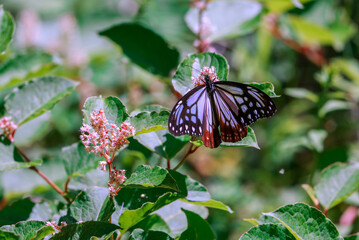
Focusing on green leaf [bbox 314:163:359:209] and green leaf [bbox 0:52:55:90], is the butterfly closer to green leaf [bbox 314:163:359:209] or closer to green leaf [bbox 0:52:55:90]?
green leaf [bbox 314:163:359:209]

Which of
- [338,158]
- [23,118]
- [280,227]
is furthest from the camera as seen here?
[338,158]

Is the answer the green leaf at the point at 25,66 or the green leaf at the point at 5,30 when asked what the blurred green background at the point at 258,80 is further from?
the green leaf at the point at 5,30

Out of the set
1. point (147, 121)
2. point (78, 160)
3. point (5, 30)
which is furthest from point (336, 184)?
point (5, 30)

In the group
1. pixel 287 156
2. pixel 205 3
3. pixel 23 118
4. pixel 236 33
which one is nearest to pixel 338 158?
pixel 236 33

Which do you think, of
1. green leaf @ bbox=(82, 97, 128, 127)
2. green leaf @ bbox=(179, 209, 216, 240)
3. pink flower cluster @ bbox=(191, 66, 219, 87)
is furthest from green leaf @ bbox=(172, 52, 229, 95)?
green leaf @ bbox=(179, 209, 216, 240)

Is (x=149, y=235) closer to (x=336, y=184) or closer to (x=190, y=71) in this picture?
(x=190, y=71)

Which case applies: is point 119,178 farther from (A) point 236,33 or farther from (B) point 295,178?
(B) point 295,178
